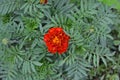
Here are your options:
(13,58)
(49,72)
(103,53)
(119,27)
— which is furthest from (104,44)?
(13,58)

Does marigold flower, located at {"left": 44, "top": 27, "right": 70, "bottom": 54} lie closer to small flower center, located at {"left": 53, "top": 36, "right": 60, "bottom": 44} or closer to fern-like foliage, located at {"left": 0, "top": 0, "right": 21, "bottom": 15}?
small flower center, located at {"left": 53, "top": 36, "right": 60, "bottom": 44}

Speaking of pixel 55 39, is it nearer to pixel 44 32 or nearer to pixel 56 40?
pixel 56 40

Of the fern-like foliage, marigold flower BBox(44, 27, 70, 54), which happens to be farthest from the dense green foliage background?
marigold flower BBox(44, 27, 70, 54)

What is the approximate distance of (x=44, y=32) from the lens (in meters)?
1.67

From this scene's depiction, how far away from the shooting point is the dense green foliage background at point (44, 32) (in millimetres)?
1642

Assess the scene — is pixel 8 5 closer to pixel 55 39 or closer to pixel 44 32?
pixel 44 32

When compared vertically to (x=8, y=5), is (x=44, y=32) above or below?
below

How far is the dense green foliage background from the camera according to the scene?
1642mm

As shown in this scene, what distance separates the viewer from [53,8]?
177 centimetres

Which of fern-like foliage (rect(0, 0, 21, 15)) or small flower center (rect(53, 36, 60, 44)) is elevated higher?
fern-like foliage (rect(0, 0, 21, 15))

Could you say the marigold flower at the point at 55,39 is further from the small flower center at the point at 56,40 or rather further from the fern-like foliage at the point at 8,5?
the fern-like foliage at the point at 8,5

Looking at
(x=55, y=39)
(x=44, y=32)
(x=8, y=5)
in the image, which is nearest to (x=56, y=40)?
(x=55, y=39)

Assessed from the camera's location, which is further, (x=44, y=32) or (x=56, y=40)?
(x=44, y=32)

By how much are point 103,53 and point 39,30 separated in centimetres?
42
